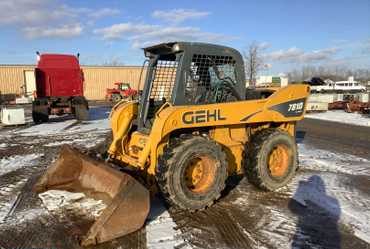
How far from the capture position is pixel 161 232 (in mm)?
4230

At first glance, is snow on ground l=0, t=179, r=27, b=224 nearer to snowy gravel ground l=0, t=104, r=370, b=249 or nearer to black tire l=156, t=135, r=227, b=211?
snowy gravel ground l=0, t=104, r=370, b=249

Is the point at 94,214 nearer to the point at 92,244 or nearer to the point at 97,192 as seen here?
the point at 97,192

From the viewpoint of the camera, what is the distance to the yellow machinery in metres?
4.52

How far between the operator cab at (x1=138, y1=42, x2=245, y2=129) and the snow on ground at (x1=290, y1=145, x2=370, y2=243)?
193 centimetres

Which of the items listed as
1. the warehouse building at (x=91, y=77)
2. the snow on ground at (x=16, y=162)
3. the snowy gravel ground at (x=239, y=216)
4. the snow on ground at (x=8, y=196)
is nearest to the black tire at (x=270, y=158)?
the snowy gravel ground at (x=239, y=216)

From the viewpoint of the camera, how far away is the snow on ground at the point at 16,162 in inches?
296

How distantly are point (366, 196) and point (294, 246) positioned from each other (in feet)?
7.71

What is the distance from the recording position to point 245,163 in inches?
226

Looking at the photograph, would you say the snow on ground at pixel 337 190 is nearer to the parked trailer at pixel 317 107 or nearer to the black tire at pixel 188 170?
the black tire at pixel 188 170

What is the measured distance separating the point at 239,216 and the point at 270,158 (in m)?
1.53

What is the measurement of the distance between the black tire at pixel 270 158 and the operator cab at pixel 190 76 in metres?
0.80

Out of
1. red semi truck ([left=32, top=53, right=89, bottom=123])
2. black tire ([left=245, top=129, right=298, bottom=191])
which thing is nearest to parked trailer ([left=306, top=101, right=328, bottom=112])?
red semi truck ([left=32, top=53, right=89, bottom=123])

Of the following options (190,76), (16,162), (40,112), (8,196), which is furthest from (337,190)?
(40,112)

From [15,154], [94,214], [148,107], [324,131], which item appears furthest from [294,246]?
[324,131]
